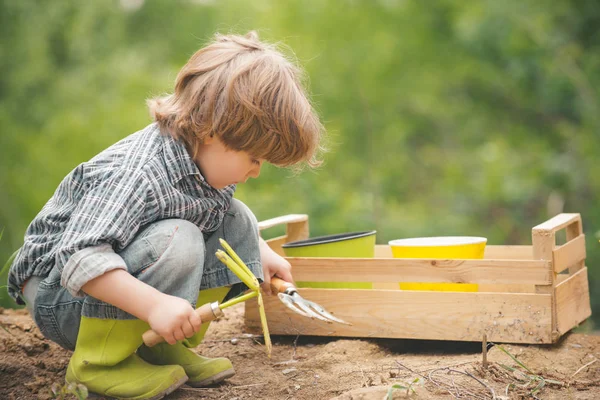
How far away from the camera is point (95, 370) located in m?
1.75

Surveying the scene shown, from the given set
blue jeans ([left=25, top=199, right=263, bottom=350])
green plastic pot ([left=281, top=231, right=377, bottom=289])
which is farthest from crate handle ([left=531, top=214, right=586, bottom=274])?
blue jeans ([left=25, top=199, right=263, bottom=350])

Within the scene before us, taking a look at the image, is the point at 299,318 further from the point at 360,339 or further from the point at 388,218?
the point at 388,218

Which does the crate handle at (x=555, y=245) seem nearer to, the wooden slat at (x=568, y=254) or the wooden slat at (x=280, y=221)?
the wooden slat at (x=568, y=254)

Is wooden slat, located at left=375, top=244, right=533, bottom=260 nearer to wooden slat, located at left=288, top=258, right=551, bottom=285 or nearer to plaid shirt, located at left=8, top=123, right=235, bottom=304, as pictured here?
wooden slat, located at left=288, top=258, right=551, bottom=285

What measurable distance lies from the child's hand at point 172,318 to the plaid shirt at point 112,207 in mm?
133

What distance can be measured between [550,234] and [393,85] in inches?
242

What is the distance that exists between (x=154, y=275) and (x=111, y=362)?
26 cm

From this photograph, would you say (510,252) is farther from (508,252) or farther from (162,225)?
(162,225)

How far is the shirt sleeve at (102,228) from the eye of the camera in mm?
1554

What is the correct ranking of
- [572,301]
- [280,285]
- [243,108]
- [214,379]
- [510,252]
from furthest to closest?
[510,252] < [572,301] < [280,285] < [214,379] < [243,108]

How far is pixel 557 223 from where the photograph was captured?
2248mm

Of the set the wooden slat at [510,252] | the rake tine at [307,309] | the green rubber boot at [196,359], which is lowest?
the green rubber boot at [196,359]

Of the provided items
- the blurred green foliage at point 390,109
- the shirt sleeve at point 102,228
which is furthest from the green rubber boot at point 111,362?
the blurred green foliage at point 390,109

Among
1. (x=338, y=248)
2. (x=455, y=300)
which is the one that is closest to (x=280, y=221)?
(x=338, y=248)
